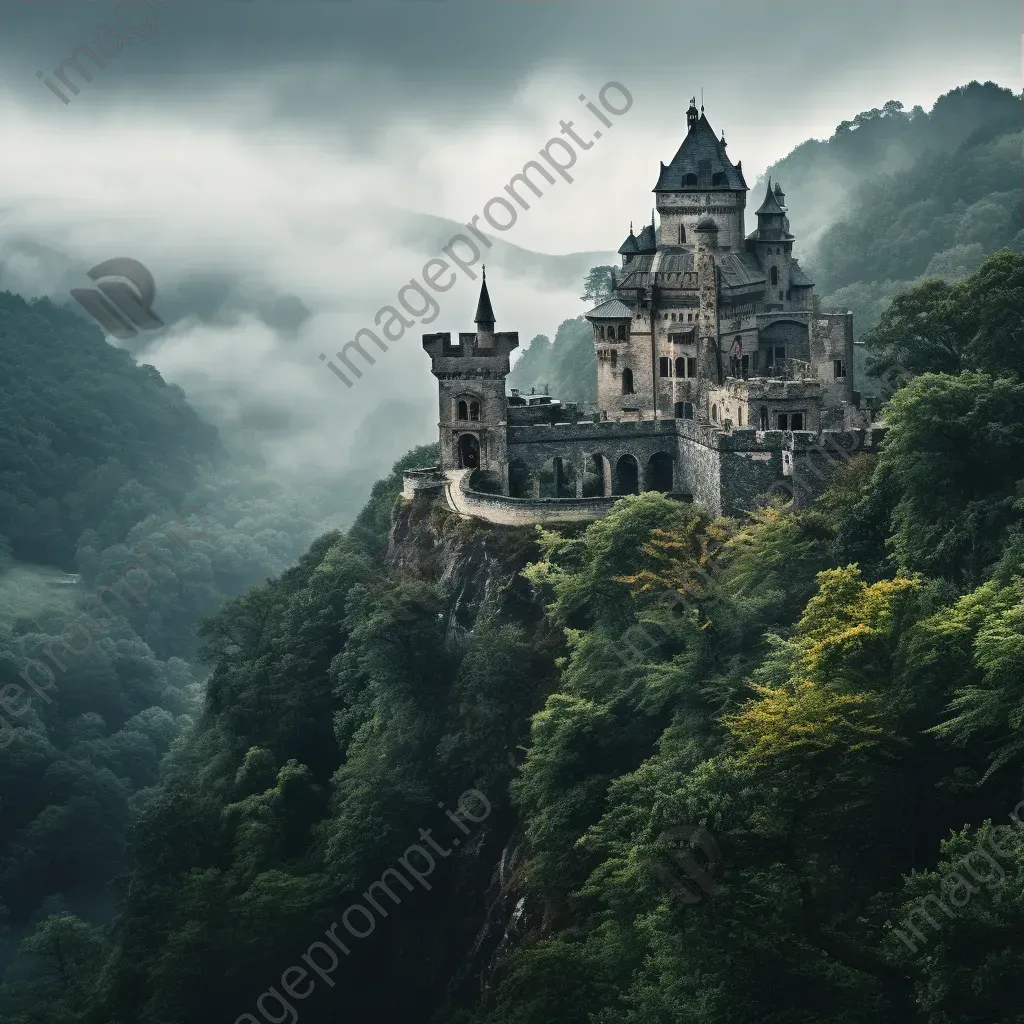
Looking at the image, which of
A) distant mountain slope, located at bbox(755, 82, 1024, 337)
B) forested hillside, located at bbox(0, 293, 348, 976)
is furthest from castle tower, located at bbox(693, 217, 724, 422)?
distant mountain slope, located at bbox(755, 82, 1024, 337)

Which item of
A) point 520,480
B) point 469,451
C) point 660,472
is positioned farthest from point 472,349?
point 660,472

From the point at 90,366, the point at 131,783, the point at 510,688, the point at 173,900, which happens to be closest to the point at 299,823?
the point at 173,900

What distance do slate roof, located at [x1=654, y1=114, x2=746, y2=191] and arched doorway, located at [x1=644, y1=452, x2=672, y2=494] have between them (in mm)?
12938

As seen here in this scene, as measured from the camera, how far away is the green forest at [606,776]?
4112 cm

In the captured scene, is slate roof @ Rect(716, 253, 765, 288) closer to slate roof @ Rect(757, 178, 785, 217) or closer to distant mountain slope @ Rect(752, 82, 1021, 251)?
slate roof @ Rect(757, 178, 785, 217)

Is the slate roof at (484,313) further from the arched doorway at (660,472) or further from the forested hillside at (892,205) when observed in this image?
the forested hillside at (892,205)

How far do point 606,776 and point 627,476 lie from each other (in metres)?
19.6

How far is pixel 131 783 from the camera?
357ft

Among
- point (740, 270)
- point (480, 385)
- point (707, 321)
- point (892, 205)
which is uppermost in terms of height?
point (892, 205)

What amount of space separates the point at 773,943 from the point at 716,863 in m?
2.95

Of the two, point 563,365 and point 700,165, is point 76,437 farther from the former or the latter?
point 700,165

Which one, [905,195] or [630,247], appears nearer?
[630,247]

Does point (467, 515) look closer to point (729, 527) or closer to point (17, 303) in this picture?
point (729, 527)

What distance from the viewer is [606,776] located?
2272 inches
